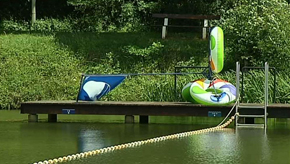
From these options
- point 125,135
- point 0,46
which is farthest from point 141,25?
point 125,135

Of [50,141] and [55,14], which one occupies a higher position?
[55,14]

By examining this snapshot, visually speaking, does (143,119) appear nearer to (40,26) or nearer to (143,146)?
(143,146)

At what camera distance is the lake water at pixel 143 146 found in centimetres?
994

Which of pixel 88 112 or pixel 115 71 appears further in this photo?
pixel 115 71

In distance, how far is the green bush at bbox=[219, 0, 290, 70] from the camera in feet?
65.2

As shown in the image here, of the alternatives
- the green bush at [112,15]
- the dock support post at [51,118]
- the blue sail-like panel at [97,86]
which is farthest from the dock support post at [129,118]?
the green bush at [112,15]

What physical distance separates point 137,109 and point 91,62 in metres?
7.01

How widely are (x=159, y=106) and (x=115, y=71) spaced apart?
6508 mm

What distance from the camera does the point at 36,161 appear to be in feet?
31.7

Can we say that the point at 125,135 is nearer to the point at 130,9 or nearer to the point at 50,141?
the point at 50,141

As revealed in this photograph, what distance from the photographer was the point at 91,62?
22.2 meters

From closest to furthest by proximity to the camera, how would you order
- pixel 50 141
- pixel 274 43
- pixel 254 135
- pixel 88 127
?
pixel 50 141 → pixel 254 135 → pixel 88 127 → pixel 274 43

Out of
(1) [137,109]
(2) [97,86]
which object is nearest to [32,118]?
(2) [97,86]

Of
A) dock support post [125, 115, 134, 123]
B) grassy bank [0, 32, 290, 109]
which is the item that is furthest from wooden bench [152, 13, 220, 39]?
dock support post [125, 115, 134, 123]
